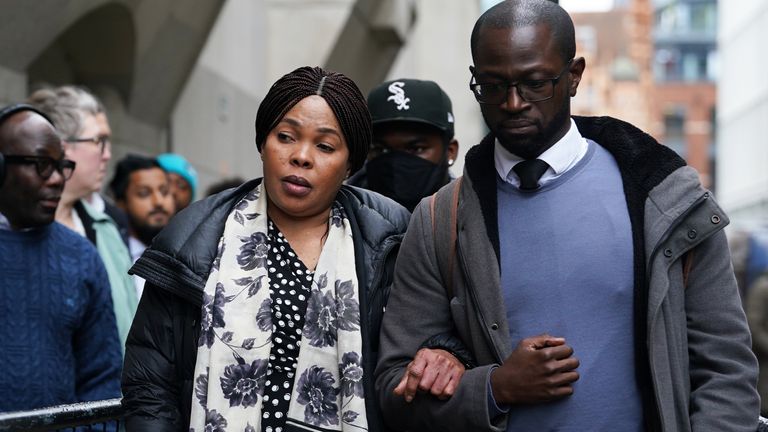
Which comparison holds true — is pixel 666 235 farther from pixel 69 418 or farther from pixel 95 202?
pixel 95 202

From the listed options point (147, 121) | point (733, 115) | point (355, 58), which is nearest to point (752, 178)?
point (733, 115)

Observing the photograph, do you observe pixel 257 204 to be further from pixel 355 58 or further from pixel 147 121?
pixel 355 58

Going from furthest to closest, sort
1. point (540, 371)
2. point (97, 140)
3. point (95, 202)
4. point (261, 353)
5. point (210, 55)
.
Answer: point (210, 55) → point (95, 202) → point (97, 140) → point (261, 353) → point (540, 371)

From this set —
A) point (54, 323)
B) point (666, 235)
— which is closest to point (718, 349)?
point (666, 235)

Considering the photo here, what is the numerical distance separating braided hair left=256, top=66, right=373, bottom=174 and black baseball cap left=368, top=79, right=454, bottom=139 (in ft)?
3.44

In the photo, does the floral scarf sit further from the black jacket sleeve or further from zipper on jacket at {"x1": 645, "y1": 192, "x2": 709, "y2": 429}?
zipper on jacket at {"x1": 645, "y1": 192, "x2": 709, "y2": 429}

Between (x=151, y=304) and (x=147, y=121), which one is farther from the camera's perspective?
(x=147, y=121)

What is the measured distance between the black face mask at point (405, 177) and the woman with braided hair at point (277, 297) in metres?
0.95

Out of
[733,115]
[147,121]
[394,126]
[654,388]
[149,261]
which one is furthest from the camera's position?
[733,115]

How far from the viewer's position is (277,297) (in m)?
3.51

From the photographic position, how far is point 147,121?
11445 mm

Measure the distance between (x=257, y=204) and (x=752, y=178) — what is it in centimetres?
4714

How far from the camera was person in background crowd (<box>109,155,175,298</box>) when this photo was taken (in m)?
7.39

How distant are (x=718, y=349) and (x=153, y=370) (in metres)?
1.56
